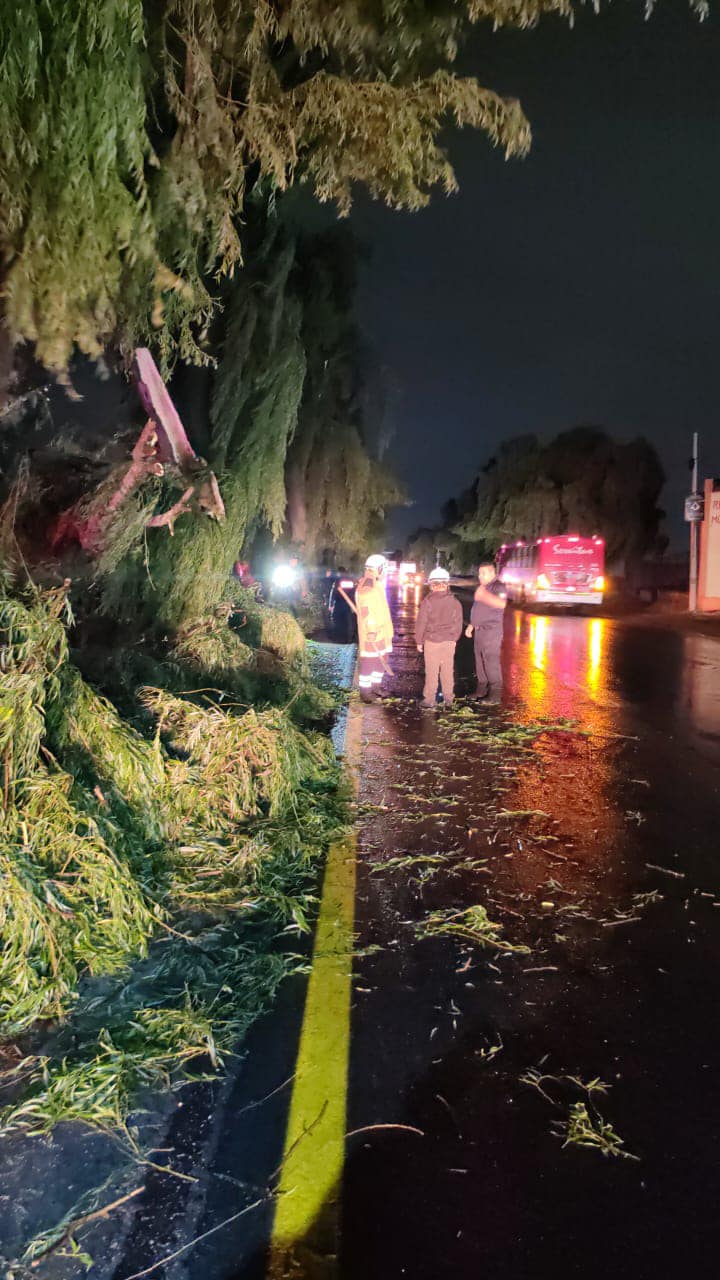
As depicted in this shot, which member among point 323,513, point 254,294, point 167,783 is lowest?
point 167,783

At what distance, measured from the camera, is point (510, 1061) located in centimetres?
323

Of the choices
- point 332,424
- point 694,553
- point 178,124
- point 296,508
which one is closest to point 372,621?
point 178,124

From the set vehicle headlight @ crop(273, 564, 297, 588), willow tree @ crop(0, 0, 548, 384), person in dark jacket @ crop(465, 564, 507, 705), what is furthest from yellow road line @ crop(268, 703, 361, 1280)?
vehicle headlight @ crop(273, 564, 297, 588)

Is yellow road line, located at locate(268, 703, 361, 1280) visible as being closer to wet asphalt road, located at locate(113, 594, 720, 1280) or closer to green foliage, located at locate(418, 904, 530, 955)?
wet asphalt road, located at locate(113, 594, 720, 1280)

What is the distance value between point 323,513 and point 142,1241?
20.0 meters

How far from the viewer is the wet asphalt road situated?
239 cm

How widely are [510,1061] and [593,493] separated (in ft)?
157

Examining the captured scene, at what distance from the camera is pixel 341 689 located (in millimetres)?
12586

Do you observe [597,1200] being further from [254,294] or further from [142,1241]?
[254,294]

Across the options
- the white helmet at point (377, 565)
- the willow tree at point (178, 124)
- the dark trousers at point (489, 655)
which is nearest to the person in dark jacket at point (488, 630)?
the dark trousers at point (489, 655)

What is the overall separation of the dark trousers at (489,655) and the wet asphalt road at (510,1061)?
4621 millimetres

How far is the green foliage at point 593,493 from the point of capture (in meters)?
46.6

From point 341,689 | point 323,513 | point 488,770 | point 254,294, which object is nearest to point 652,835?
point 488,770

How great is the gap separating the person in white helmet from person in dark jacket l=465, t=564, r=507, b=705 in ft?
3.89
